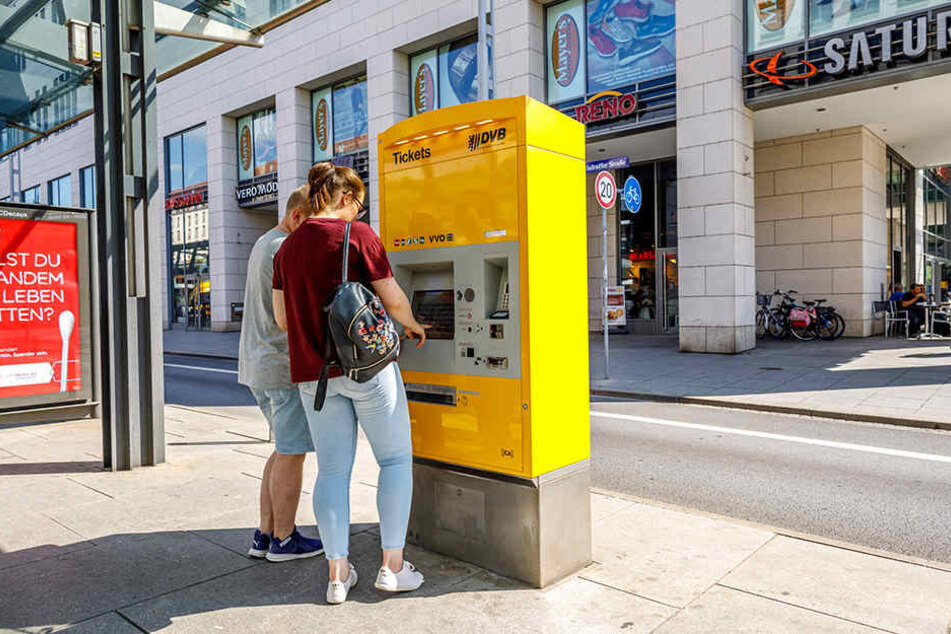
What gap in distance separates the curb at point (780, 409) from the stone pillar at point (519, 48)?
970 cm

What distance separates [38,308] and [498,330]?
5.92 m

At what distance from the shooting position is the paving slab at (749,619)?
106 inches

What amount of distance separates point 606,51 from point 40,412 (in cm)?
1401

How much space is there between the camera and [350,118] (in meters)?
22.2

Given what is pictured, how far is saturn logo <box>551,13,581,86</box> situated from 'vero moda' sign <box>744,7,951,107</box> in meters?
4.31

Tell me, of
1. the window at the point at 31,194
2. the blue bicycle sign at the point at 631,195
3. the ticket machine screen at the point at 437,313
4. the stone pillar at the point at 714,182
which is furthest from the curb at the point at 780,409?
the window at the point at 31,194

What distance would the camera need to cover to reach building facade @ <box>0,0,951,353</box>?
13492 mm

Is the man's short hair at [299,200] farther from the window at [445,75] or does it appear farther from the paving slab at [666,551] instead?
the window at [445,75]

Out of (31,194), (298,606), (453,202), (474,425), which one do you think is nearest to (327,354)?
(474,425)

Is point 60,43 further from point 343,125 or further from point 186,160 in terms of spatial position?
point 186,160

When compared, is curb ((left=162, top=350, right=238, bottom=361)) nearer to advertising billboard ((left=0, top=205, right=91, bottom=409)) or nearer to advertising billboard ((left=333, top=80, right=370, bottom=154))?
advertising billboard ((left=333, top=80, right=370, bottom=154))

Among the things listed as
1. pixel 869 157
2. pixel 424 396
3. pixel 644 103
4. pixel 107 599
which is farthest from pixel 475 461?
pixel 869 157

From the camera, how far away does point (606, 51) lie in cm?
1609

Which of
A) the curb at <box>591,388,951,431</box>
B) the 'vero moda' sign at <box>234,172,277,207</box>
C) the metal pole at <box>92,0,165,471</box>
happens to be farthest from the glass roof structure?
the 'vero moda' sign at <box>234,172,277,207</box>
